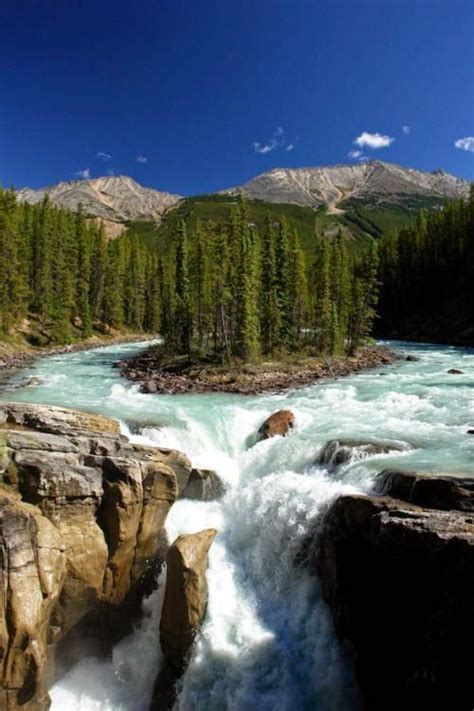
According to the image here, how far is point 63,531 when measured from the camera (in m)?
12.9

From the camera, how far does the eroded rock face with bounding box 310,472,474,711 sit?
30.1 ft

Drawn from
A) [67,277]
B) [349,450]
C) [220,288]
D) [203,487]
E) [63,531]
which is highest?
[67,277]

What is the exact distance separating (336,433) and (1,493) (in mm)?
13710

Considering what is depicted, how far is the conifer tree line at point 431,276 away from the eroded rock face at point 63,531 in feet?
248

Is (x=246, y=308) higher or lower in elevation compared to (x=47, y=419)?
higher

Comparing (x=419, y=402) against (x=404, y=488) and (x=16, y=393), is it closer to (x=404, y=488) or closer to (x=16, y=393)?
(x=404, y=488)

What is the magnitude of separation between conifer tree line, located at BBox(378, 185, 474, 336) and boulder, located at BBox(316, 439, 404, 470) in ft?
225

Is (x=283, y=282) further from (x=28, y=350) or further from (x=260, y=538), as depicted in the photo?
(x=260, y=538)

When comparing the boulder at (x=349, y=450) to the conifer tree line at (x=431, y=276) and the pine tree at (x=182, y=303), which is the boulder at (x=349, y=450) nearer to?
the pine tree at (x=182, y=303)

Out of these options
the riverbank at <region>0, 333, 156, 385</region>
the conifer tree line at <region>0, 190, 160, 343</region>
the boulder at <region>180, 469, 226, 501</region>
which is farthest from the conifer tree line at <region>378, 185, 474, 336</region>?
the boulder at <region>180, 469, 226, 501</region>

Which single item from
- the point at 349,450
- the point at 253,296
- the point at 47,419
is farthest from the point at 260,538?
the point at 253,296

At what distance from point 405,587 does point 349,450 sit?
6.97 meters

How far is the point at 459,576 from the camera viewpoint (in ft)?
30.9

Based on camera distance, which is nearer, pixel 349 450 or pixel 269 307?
pixel 349 450
